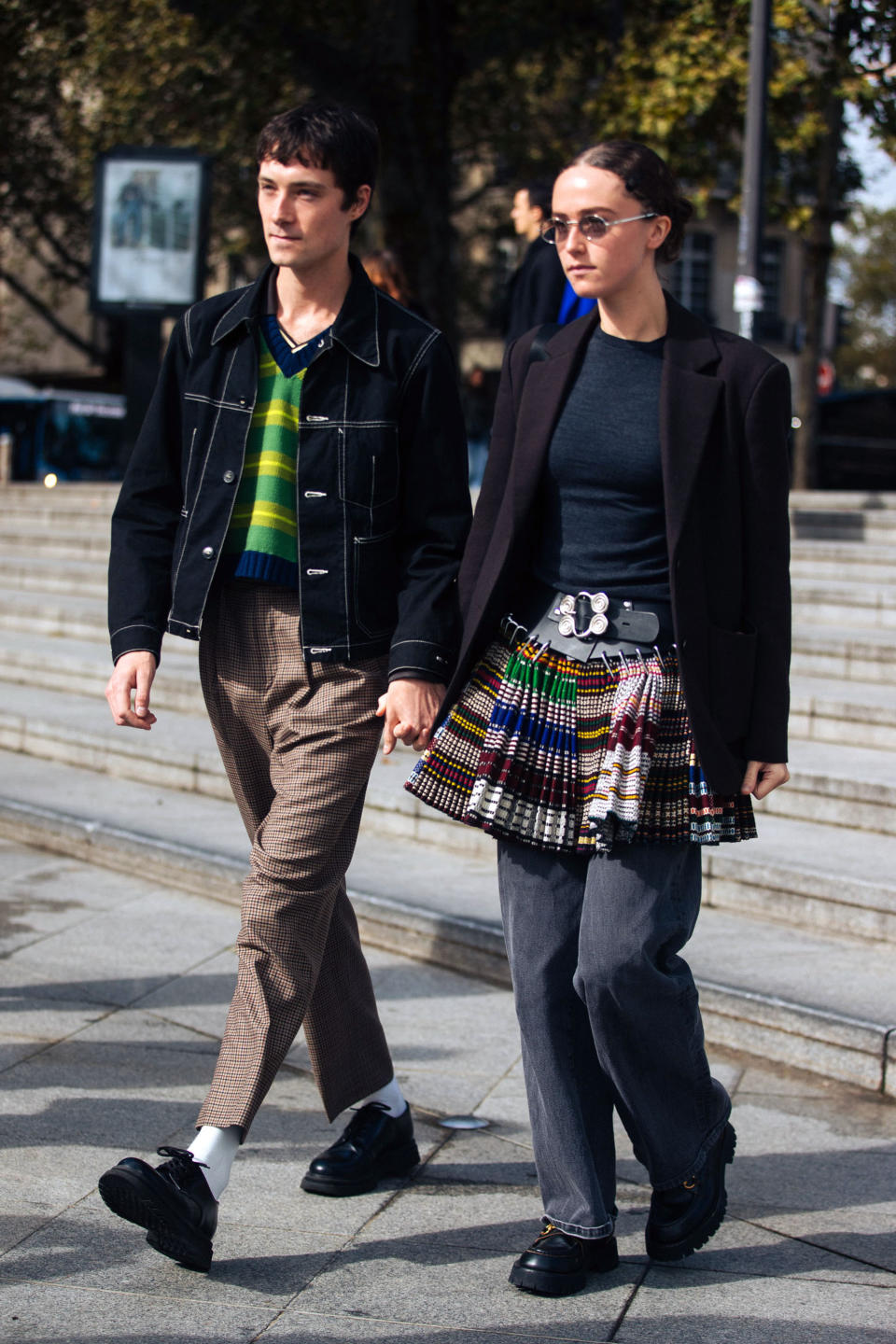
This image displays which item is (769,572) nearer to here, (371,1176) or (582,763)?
(582,763)

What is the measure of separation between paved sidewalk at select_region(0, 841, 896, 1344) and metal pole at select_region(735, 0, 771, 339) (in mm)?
9833

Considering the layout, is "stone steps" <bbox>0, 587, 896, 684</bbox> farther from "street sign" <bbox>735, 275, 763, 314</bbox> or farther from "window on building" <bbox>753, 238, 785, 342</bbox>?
"window on building" <bbox>753, 238, 785, 342</bbox>

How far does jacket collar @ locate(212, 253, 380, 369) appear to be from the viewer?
3.08m

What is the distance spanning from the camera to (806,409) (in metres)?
18.8

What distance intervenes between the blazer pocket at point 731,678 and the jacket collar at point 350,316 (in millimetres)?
858

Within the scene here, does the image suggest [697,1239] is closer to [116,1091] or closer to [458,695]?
[458,695]

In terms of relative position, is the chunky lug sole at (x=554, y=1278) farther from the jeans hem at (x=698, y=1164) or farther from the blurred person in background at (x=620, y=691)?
the jeans hem at (x=698, y=1164)

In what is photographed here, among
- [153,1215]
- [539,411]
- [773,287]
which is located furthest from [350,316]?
[773,287]

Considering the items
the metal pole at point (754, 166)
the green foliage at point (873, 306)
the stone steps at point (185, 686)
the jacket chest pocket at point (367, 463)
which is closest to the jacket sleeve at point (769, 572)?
the jacket chest pocket at point (367, 463)

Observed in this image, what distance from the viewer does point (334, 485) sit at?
3041mm

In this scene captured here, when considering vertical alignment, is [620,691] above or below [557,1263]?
above

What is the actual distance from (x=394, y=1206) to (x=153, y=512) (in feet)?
4.83

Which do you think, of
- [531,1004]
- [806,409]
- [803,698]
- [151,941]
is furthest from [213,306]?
[806,409]

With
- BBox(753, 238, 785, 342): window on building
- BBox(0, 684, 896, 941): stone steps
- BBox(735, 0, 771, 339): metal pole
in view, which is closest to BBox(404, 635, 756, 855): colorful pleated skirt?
BBox(0, 684, 896, 941): stone steps
